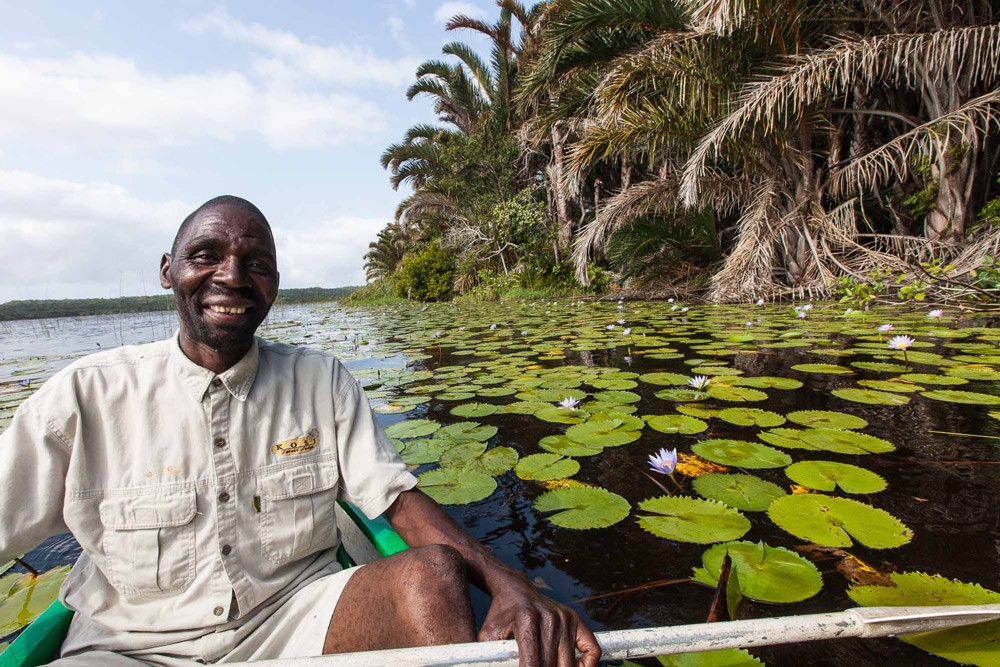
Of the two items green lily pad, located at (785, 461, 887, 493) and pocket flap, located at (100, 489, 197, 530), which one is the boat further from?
green lily pad, located at (785, 461, 887, 493)

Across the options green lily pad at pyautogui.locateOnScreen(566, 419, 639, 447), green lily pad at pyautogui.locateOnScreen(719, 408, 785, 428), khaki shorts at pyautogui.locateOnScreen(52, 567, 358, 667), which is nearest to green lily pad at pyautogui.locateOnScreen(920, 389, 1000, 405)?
green lily pad at pyautogui.locateOnScreen(719, 408, 785, 428)

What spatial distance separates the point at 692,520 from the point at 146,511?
123 cm

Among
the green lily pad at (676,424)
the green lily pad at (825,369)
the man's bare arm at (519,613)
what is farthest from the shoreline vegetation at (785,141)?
the man's bare arm at (519,613)

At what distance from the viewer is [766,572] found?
997mm

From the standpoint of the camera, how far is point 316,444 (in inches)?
38.8

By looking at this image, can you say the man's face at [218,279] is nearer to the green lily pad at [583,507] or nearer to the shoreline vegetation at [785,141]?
the green lily pad at [583,507]

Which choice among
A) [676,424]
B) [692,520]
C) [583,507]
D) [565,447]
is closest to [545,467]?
[565,447]

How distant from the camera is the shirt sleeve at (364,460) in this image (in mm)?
957

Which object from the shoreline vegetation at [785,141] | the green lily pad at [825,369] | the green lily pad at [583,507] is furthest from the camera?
the shoreline vegetation at [785,141]

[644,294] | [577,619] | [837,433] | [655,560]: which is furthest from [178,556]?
[644,294]

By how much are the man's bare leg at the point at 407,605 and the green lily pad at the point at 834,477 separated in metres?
1.15

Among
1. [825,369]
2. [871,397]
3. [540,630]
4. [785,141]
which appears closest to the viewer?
[540,630]

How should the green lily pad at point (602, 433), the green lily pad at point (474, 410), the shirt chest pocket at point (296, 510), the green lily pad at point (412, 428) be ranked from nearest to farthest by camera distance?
the shirt chest pocket at point (296, 510), the green lily pad at point (602, 433), the green lily pad at point (412, 428), the green lily pad at point (474, 410)

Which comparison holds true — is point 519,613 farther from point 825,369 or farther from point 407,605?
point 825,369
